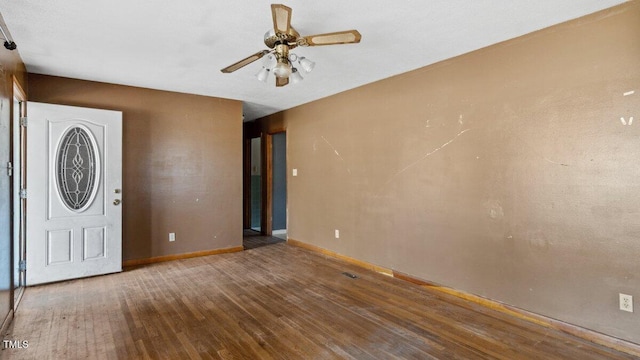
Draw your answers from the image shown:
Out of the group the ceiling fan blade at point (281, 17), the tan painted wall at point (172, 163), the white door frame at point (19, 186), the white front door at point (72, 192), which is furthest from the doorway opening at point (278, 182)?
the ceiling fan blade at point (281, 17)

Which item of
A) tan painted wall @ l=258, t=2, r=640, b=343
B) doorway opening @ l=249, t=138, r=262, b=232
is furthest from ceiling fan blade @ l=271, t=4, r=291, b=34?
doorway opening @ l=249, t=138, r=262, b=232

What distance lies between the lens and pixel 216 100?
5043 millimetres

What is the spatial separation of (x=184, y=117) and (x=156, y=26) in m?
2.30

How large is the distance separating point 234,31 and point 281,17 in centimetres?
77

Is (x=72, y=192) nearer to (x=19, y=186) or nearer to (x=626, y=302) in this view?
(x=19, y=186)

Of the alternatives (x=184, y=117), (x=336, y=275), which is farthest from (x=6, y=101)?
(x=336, y=275)

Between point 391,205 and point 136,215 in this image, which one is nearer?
point 391,205

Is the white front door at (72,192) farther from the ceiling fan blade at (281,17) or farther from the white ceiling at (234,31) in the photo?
the ceiling fan blade at (281,17)

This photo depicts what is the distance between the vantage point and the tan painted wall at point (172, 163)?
4.27 meters

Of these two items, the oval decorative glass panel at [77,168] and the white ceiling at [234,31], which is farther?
the oval decorative glass panel at [77,168]

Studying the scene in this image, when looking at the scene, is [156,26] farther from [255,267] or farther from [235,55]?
[255,267]

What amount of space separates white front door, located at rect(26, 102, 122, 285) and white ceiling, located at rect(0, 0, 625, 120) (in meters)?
0.59

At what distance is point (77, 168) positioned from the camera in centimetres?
387

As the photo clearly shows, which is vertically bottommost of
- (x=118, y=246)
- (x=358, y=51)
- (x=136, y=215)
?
(x=118, y=246)
